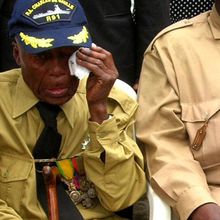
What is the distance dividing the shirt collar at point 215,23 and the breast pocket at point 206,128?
304 millimetres

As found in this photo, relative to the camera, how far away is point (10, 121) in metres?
3.14

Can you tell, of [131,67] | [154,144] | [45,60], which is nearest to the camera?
[45,60]

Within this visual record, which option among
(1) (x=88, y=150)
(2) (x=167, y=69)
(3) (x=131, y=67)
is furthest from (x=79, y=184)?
(3) (x=131, y=67)

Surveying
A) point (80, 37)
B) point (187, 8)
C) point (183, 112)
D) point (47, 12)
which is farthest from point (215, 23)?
point (187, 8)

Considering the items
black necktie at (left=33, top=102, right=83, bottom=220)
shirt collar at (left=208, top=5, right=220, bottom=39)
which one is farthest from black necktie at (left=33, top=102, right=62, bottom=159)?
shirt collar at (left=208, top=5, right=220, bottom=39)

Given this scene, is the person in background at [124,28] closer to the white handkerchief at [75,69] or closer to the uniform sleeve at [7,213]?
the white handkerchief at [75,69]

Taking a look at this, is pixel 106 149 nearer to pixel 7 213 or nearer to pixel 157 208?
pixel 157 208

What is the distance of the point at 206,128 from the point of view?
333 centimetres

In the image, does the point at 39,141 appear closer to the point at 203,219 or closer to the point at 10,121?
the point at 10,121

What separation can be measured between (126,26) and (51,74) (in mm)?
1088

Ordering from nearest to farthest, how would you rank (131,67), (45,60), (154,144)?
(45,60) < (154,144) < (131,67)

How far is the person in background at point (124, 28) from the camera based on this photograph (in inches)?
158

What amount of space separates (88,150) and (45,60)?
0.40 meters

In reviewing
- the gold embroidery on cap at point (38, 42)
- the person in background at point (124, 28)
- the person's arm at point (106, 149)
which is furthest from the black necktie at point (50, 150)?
the person in background at point (124, 28)
